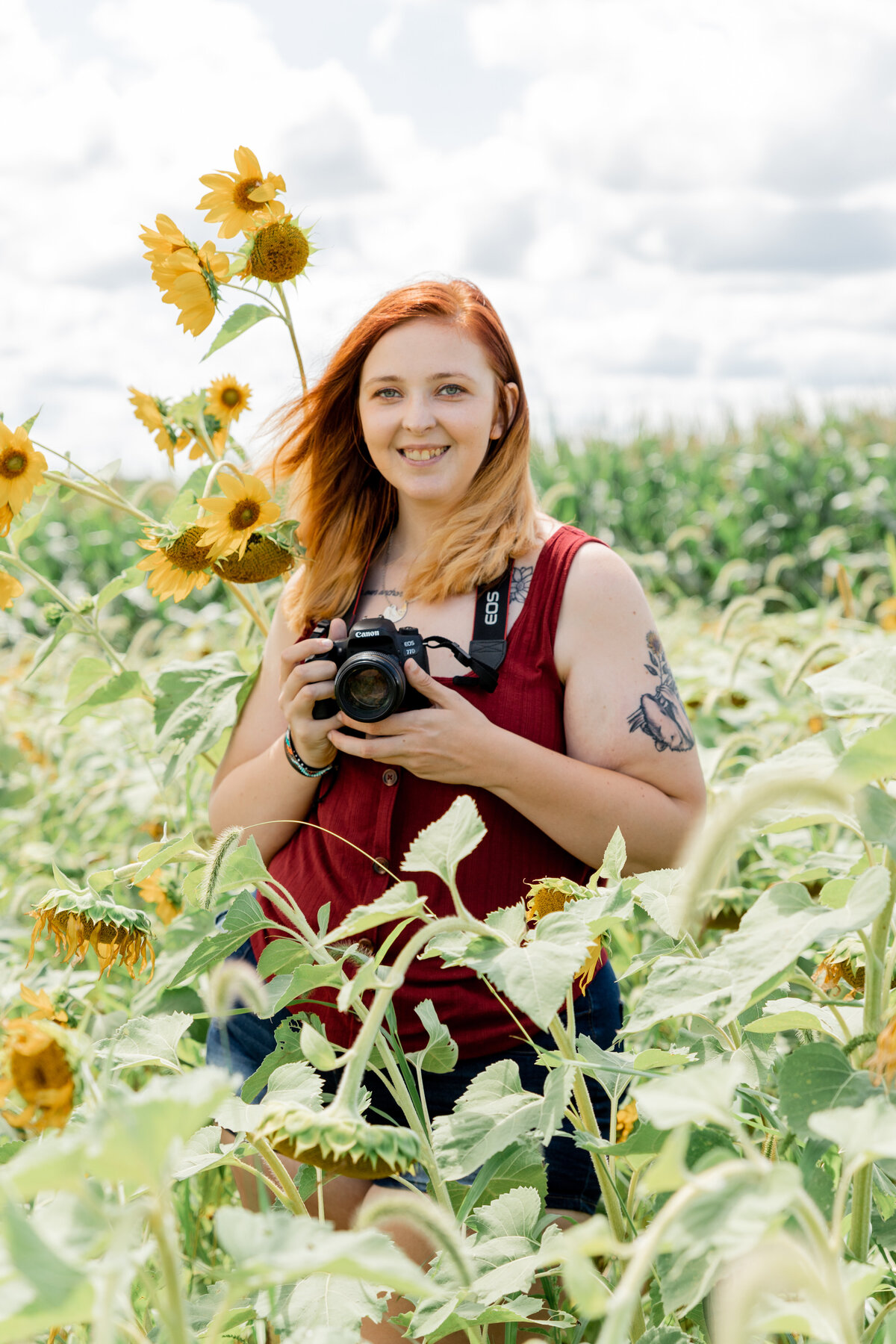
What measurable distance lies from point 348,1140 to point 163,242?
1260 mm

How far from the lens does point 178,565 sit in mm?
1644

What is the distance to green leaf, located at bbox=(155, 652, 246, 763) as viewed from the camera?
1.81 metres

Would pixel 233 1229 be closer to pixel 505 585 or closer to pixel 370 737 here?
pixel 370 737

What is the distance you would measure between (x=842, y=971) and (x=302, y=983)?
498mm

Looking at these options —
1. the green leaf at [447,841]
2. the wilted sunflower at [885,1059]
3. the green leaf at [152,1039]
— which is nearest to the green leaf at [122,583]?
the green leaf at [152,1039]

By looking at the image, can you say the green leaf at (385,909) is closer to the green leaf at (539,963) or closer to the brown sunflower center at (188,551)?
the green leaf at (539,963)

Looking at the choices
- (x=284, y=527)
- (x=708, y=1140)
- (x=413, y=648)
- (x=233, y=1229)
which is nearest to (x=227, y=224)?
(x=284, y=527)

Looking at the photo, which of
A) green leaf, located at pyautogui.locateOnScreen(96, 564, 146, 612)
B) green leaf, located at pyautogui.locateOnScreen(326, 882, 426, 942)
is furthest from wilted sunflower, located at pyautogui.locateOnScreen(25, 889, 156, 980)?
green leaf, located at pyautogui.locateOnScreen(96, 564, 146, 612)

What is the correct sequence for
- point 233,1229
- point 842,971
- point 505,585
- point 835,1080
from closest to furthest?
1. point 233,1229
2. point 835,1080
3. point 842,971
4. point 505,585

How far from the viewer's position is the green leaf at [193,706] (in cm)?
181

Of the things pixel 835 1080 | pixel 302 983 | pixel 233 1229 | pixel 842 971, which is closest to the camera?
pixel 233 1229

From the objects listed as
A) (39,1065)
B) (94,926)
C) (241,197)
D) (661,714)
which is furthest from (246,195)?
(39,1065)

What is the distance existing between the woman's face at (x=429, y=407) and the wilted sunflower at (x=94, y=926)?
0.90 metres

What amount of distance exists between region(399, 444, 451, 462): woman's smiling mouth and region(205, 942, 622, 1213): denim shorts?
76 centimetres
